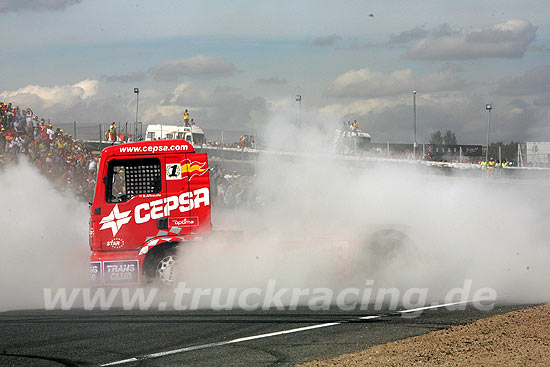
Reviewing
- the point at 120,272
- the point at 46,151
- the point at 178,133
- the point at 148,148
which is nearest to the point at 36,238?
the point at 120,272

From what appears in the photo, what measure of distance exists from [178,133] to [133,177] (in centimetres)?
2177

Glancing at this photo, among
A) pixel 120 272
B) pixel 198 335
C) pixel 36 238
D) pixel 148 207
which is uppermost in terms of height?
pixel 148 207

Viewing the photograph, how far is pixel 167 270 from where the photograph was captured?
1179 centimetres

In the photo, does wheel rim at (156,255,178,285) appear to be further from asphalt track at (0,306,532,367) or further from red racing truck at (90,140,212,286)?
asphalt track at (0,306,532,367)

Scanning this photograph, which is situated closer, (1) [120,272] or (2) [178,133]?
(1) [120,272]

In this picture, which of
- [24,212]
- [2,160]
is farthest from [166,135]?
[24,212]

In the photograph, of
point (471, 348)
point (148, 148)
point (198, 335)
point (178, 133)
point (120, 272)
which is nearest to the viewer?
point (471, 348)

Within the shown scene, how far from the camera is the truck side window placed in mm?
11961

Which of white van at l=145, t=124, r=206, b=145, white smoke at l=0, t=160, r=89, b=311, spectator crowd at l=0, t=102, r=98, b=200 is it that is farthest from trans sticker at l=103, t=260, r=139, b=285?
white van at l=145, t=124, r=206, b=145

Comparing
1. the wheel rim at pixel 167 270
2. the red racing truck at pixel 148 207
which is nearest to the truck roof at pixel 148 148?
the red racing truck at pixel 148 207

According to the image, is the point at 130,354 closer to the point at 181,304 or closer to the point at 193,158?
the point at 181,304

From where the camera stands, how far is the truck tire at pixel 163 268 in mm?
11758

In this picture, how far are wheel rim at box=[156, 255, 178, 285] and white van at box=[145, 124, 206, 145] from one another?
15232 millimetres

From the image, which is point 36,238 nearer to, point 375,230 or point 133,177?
point 133,177
